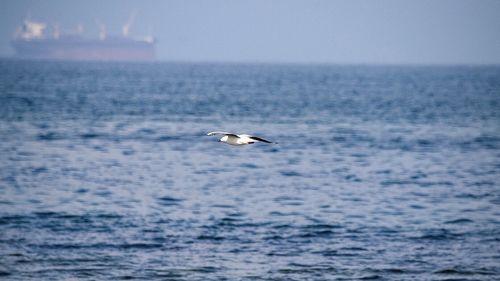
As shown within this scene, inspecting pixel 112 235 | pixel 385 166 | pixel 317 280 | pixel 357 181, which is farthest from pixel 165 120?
pixel 317 280

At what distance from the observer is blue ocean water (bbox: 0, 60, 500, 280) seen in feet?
80.1

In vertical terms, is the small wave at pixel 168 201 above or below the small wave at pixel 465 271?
above

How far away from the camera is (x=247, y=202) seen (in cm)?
3275

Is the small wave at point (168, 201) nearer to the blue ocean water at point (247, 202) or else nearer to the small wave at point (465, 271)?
the blue ocean water at point (247, 202)

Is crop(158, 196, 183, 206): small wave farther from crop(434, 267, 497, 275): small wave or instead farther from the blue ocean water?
crop(434, 267, 497, 275): small wave

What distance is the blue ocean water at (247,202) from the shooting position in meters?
24.4

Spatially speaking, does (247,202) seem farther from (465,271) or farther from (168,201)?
(465,271)

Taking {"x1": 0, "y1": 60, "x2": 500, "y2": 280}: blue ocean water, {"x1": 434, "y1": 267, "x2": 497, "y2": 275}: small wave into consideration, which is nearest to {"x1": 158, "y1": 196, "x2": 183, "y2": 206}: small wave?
{"x1": 0, "y1": 60, "x2": 500, "y2": 280}: blue ocean water

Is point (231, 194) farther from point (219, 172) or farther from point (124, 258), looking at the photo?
point (124, 258)

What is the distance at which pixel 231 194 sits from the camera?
3434 centimetres

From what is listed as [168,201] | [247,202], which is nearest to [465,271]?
[247,202]

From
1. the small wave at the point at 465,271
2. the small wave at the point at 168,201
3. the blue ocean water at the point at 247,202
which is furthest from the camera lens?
the small wave at the point at 168,201

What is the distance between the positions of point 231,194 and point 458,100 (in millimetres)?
70419

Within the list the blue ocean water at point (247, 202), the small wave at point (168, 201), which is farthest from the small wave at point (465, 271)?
the small wave at point (168, 201)
